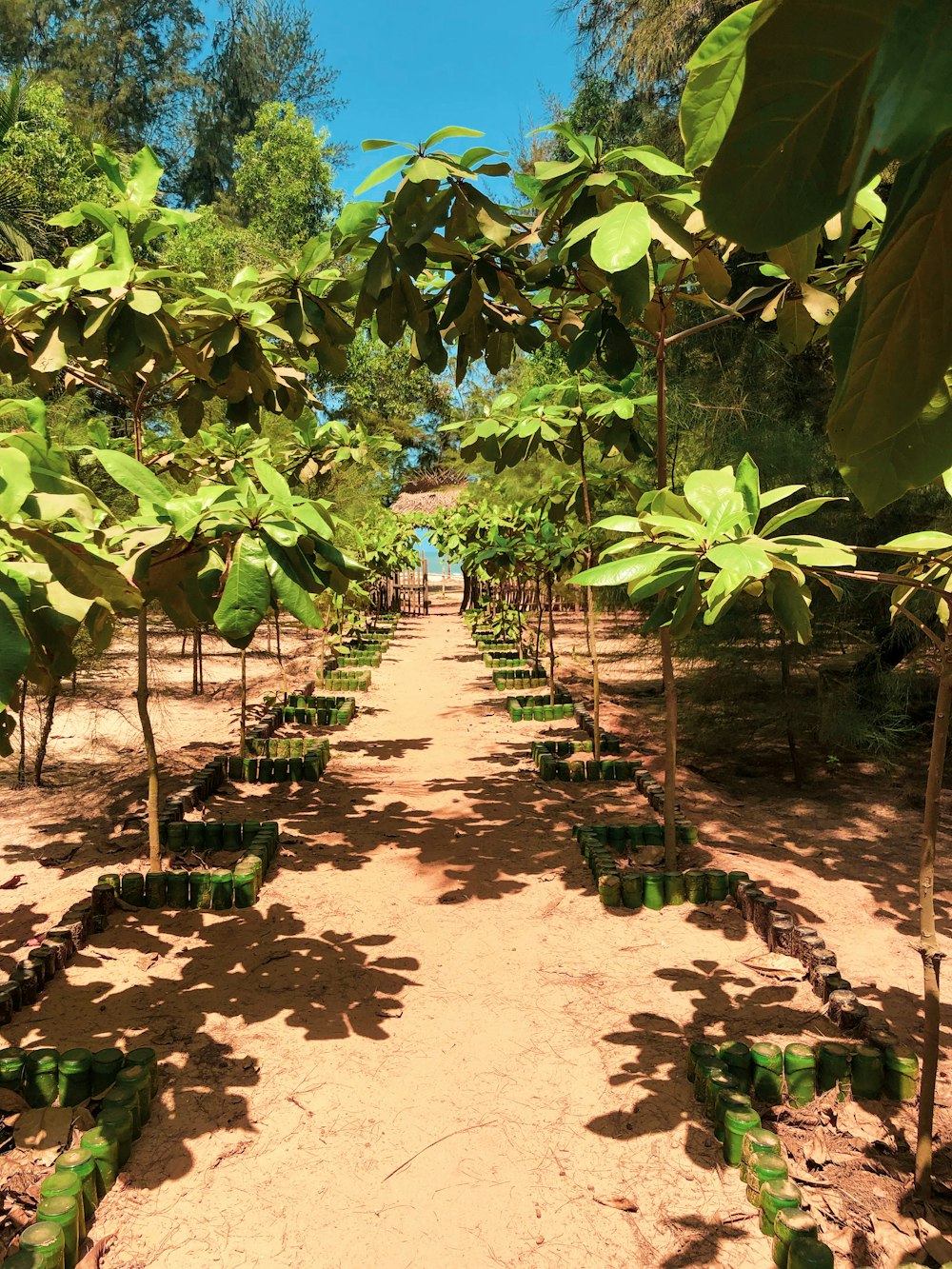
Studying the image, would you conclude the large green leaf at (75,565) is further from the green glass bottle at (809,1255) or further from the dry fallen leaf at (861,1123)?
the dry fallen leaf at (861,1123)

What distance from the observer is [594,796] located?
5.17 meters

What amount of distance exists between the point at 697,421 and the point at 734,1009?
394 centimetres

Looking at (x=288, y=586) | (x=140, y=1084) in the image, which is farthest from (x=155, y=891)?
(x=288, y=586)

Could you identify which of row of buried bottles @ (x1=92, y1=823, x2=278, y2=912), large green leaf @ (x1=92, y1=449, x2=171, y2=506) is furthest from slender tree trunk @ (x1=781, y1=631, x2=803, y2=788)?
large green leaf @ (x1=92, y1=449, x2=171, y2=506)

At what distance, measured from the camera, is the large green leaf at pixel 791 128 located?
1.38ft

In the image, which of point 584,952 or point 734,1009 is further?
point 584,952

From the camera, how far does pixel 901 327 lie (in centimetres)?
47

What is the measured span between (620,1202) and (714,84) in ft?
6.87

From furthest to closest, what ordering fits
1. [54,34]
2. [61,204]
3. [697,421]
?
1. [54,34]
2. [61,204]
3. [697,421]

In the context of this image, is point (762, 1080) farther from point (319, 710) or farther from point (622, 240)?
point (319, 710)

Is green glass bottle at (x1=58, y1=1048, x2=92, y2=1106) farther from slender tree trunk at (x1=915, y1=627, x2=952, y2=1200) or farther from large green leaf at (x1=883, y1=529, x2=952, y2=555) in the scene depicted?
large green leaf at (x1=883, y1=529, x2=952, y2=555)

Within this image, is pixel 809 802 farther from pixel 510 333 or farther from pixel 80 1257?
pixel 80 1257

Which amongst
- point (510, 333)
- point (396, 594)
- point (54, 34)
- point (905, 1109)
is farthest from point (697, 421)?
point (54, 34)

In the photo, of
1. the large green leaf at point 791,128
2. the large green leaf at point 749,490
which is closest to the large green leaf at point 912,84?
the large green leaf at point 791,128
